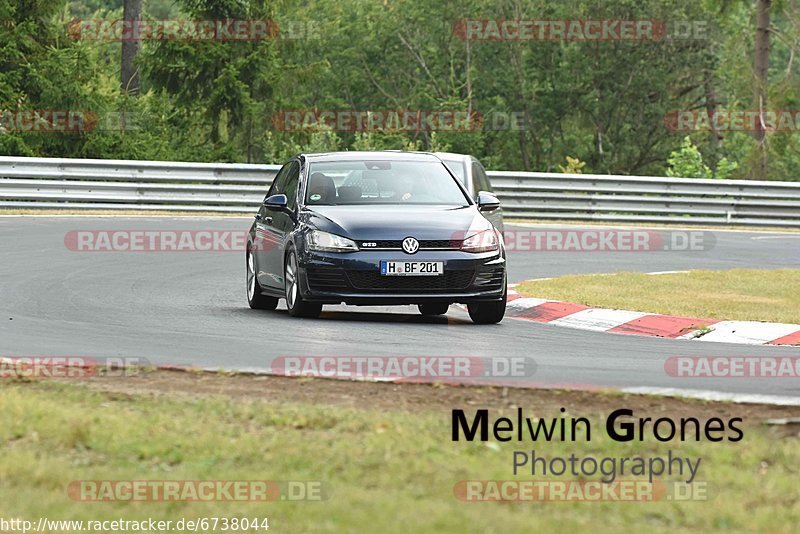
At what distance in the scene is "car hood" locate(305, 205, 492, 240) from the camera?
13570mm

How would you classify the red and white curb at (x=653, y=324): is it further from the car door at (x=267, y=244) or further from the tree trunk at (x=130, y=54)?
the tree trunk at (x=130, y=54)

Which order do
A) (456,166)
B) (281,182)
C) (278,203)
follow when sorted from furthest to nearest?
(456,166) → (281,182) → (278,203)

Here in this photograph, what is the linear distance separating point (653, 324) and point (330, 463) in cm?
753

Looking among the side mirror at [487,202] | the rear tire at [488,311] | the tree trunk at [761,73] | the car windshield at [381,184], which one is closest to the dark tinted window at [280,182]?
the car windshield at [381,184]

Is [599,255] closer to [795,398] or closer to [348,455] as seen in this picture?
[795,398]

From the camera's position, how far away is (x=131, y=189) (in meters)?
28.3

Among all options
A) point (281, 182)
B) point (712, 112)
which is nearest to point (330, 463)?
point (281, 182)

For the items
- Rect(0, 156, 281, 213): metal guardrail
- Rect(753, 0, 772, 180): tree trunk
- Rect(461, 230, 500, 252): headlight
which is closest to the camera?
Rect(461, 230, 500, 252): headlight

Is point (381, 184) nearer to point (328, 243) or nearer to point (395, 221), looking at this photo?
point (395, 221)

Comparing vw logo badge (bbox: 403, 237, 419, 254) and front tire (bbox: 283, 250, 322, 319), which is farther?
front tire (bbox: 283, 250, 322, 319)

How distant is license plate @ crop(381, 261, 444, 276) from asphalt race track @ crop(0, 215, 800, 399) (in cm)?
50

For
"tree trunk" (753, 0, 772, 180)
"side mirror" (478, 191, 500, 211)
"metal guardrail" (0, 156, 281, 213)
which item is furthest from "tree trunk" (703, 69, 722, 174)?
"side mirror" (478, 191, 500, 211)

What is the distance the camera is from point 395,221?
Answer: 45.0 feet

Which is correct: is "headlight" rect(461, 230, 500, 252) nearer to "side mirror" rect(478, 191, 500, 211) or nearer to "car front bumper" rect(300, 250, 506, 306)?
"car front bumper" rect(300, 250, 506, 306)
